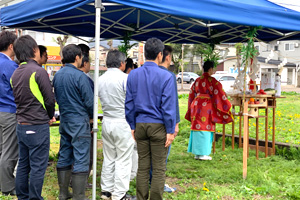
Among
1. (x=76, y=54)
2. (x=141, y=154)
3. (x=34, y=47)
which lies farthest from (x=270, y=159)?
(x=34, y=47)

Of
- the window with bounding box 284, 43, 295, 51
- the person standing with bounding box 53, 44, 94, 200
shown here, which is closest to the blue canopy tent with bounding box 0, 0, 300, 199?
the person standing with bounding box 53, 44, 94, 200

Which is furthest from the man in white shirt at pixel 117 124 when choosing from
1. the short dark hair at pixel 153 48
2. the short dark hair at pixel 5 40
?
the short dark hair at pixel 5 40

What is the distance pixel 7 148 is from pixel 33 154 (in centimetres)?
77

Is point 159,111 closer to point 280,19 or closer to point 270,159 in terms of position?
point 280,19

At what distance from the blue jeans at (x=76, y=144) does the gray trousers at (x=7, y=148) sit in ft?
2.36

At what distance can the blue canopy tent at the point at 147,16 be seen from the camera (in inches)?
143

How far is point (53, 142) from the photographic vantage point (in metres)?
7.42

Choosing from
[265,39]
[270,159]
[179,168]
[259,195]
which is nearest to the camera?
[259,195]

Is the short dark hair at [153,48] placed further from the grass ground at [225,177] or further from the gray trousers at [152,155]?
the grass ground at [225,177]

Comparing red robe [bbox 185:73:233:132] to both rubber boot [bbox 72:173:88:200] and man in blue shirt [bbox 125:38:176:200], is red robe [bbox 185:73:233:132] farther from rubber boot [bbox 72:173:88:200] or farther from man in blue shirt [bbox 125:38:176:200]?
rubber boot [bbox 72:173:88:200]

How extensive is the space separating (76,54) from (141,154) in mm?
1312

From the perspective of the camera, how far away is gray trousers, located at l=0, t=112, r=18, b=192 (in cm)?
407

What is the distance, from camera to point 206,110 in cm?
601

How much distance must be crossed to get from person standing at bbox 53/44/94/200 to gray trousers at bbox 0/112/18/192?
2.37ft
